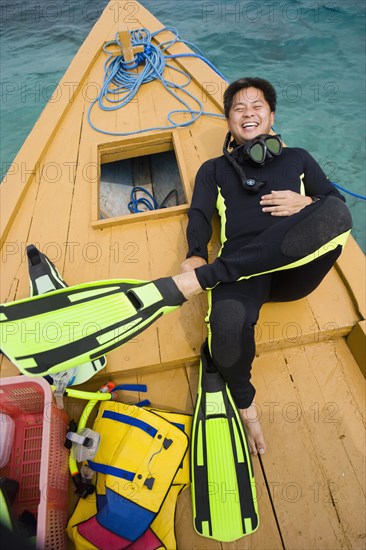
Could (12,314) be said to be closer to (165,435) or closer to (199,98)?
(165,435)

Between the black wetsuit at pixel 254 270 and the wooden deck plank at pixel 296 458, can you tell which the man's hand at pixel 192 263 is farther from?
the wooden deck plank at pixel 296 458

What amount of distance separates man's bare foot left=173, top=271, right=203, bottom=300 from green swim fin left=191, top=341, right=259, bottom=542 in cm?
30

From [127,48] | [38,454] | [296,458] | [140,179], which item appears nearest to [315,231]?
[296,458]

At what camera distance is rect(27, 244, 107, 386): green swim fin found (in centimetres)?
147

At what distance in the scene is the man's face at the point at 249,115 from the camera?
1.89m

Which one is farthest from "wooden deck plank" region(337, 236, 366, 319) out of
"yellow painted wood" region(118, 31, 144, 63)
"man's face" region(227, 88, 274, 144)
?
"yellow painted wood" region(118, 31, 144, 63)

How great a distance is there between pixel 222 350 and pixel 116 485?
Result: 25.2 inches

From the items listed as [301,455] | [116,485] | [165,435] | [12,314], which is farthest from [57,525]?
[301,455]

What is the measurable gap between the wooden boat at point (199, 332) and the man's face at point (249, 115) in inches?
17.9

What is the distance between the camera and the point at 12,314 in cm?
121

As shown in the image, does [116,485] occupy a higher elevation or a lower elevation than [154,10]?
lower

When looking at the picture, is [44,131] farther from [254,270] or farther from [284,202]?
[254,270]

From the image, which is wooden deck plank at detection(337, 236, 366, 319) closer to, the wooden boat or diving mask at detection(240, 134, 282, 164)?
the wooden boat

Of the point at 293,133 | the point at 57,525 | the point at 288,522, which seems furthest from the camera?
the point at 293,133
